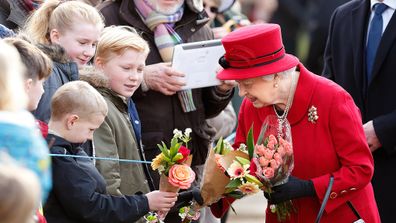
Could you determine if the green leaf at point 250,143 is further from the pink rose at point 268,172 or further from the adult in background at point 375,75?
the adult in background at point 375,75

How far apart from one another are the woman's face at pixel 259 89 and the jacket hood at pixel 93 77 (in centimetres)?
80

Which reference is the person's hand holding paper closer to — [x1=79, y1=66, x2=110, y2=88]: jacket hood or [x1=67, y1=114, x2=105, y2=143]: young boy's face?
[x1=79, y1=66, x2=110, y2=88]: jacket hood

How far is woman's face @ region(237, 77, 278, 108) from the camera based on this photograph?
199 inches

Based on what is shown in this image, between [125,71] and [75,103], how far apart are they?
0.85 m

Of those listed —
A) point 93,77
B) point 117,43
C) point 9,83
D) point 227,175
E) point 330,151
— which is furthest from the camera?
point 117,43

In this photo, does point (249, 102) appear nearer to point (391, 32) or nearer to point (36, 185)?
point (391, 32)

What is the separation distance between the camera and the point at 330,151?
5.12 metres

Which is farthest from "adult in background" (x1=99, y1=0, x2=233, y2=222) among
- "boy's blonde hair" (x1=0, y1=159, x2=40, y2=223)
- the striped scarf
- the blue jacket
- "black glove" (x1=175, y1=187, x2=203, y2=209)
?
"boy's blonde hair" (x1=0, y1=159, x2=40, y2=223)

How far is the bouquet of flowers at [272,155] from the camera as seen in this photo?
492 cm

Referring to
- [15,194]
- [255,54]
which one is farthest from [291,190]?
[15,194]

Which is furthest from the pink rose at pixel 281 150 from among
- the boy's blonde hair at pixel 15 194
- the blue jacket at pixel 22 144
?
the boy's blonde hair at pixel 15 194

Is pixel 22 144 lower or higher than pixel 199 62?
higher

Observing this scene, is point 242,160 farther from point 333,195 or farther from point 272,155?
point 333,195

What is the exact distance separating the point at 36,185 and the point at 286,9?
1052cm
